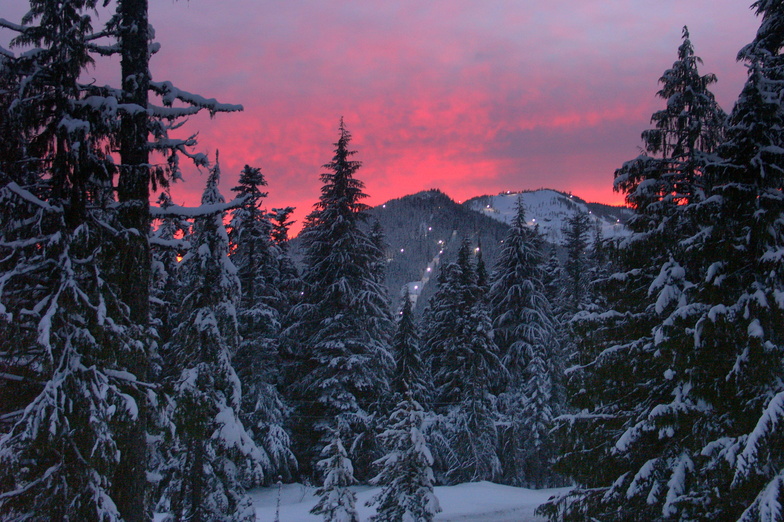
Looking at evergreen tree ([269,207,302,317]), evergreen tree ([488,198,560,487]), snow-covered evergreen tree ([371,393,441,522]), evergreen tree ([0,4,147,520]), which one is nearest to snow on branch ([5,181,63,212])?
evergreen tree ([0,4,147,520])

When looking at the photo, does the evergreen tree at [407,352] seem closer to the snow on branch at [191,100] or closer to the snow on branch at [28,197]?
the snow on branch at [191,100]

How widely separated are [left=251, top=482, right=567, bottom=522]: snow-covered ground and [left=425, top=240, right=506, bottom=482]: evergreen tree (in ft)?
12.3

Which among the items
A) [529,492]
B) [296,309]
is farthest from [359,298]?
[529,492]

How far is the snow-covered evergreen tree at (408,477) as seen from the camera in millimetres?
15156

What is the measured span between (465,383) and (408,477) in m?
16.6

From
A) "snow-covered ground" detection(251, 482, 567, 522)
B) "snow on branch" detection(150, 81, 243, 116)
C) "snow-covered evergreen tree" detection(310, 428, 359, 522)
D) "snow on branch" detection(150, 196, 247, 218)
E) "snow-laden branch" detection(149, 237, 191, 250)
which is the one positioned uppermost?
"snow on branch" detection(150, 81, 243, 116)

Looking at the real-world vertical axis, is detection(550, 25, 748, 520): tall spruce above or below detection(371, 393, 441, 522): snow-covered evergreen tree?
above

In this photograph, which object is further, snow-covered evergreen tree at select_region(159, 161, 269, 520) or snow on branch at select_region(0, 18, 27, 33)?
snow-covered evergreen tree at select_region(159, 161, 269, 520)

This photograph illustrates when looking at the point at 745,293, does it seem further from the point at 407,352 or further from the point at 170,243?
the point at 407,352

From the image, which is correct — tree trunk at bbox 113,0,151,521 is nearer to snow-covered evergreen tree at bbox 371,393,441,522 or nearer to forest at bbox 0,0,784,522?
forest at bbox 0,0,784,522

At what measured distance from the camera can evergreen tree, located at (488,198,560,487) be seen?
3284cm

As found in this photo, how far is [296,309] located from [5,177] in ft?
59.6

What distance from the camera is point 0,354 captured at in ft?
25.0

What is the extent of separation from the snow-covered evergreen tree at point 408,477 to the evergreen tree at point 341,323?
782 centimetres
